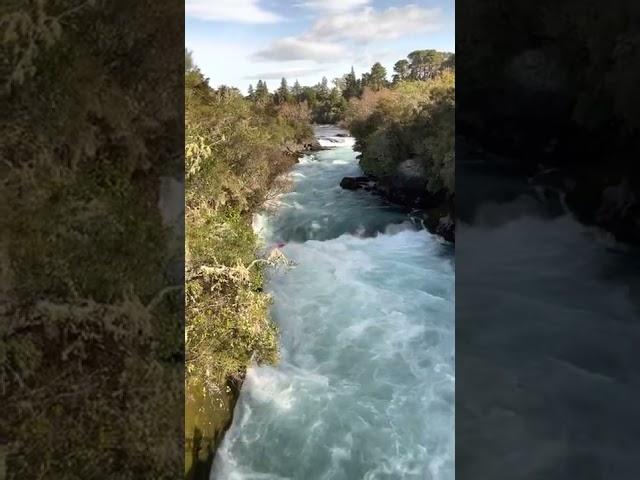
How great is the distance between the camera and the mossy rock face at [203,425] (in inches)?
164

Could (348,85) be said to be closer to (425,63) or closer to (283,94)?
(283,94)

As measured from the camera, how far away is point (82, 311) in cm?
247

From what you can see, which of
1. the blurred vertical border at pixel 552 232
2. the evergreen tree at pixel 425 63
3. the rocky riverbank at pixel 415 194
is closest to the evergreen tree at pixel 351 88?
the evergreen tree at pixel 425 63

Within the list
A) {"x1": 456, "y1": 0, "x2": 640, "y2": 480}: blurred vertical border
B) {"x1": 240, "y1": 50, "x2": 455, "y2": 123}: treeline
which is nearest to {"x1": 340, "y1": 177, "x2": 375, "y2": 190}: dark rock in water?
{"x1": 240, "y1": 50, "x2": 455, "y2": 123}: treeline

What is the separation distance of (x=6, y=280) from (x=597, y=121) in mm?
2604

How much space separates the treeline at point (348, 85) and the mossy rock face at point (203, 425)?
2.31 meters

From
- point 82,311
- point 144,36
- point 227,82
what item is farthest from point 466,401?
point 227,82

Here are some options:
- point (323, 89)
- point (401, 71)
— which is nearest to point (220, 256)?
point (323, 89)

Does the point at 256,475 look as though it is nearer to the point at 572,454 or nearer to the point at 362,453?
the point at 362,453

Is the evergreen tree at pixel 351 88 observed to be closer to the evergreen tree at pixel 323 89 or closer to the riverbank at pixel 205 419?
the evergreen tree at pixel 323 89

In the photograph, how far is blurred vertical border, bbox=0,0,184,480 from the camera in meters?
2.35

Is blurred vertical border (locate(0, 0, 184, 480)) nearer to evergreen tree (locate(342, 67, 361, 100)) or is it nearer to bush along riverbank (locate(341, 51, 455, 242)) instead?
evergreen tree (locate(342, 67, 361, 100))

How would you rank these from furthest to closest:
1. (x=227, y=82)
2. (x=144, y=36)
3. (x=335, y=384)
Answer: (x=335, y=384), (x=227, y=82), (x=144, y=36)

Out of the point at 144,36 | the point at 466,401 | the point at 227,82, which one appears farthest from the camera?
the point at 227,82
